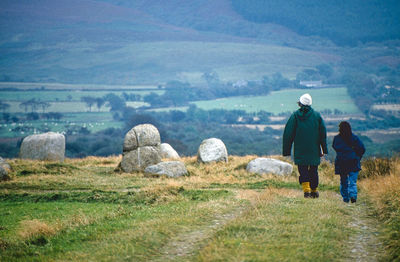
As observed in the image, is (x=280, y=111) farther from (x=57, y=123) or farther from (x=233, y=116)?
(x=57, y=123)

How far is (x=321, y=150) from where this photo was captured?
1697 centimetres

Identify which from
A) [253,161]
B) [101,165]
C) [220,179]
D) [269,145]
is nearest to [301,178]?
[220,179]

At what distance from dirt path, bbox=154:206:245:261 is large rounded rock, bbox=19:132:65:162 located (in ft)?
73.3

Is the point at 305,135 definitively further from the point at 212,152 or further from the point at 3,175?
the point at 212,152

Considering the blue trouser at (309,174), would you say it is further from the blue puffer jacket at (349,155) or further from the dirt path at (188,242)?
the dirt path at (188,242)

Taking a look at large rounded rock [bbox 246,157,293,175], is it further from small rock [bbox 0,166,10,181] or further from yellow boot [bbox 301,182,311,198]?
small rock [bbox 0,166,10,181]

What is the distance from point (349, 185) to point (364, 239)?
4947mm

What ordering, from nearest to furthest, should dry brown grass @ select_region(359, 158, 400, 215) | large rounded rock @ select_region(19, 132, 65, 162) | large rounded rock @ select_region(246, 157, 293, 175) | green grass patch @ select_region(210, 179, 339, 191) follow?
dry brown grass @ select_region(359, 158, 400, 215), green grass patch @ select_region(210, 179, 339, 191), large rounded rock @ select_region(246, 157, 293, 175), large rounded rock @ select_region(19, 132, 65, 162)

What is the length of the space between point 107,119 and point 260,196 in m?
184

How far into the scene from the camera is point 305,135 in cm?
1650

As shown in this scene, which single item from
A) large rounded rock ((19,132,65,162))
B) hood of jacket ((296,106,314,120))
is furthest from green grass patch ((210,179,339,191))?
large rounded rock ((19,132,65,162))

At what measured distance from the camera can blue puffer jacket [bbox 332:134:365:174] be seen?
16266 millimetres

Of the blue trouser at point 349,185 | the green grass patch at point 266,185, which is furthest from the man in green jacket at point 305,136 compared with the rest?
the green grass patch at point 266,185

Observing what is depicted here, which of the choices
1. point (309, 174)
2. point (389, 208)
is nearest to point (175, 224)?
point (309, 174)
